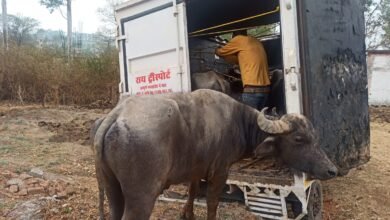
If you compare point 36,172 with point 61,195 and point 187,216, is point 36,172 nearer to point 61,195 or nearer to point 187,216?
point 61,195

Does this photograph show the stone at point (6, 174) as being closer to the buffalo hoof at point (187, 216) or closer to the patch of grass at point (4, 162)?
the patch of grass at point (4, 162)

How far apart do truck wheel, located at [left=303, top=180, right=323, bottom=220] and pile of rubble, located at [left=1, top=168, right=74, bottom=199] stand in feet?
9.84

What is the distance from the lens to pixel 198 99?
394cm

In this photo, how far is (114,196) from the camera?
11.3ft

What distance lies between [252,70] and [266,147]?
1.62 meters

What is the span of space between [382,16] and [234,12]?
72.7 feet

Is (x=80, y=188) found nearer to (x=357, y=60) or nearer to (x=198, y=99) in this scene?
(x=198, y=99)

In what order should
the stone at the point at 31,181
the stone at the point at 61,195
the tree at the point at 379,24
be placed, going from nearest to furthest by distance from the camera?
the stone at the point at 61,195 < the stone at the point at 31,181 < the tree at the point at 379,24

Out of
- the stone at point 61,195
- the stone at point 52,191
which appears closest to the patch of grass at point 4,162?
the stone at point 52,191

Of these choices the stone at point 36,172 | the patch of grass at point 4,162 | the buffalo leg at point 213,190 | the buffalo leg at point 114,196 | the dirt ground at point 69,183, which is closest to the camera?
the buffalo leg at point 114,196

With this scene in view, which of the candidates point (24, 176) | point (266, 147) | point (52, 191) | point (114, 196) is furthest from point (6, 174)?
point (266, 147)

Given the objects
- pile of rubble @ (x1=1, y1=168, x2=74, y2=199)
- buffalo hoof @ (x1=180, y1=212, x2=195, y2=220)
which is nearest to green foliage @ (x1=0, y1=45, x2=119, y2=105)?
pile of rubble @ (x1=1, y1=168, x2=74, y2=199)

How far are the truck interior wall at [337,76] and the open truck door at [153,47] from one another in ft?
5.19

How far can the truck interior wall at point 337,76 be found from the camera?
14.6ft
